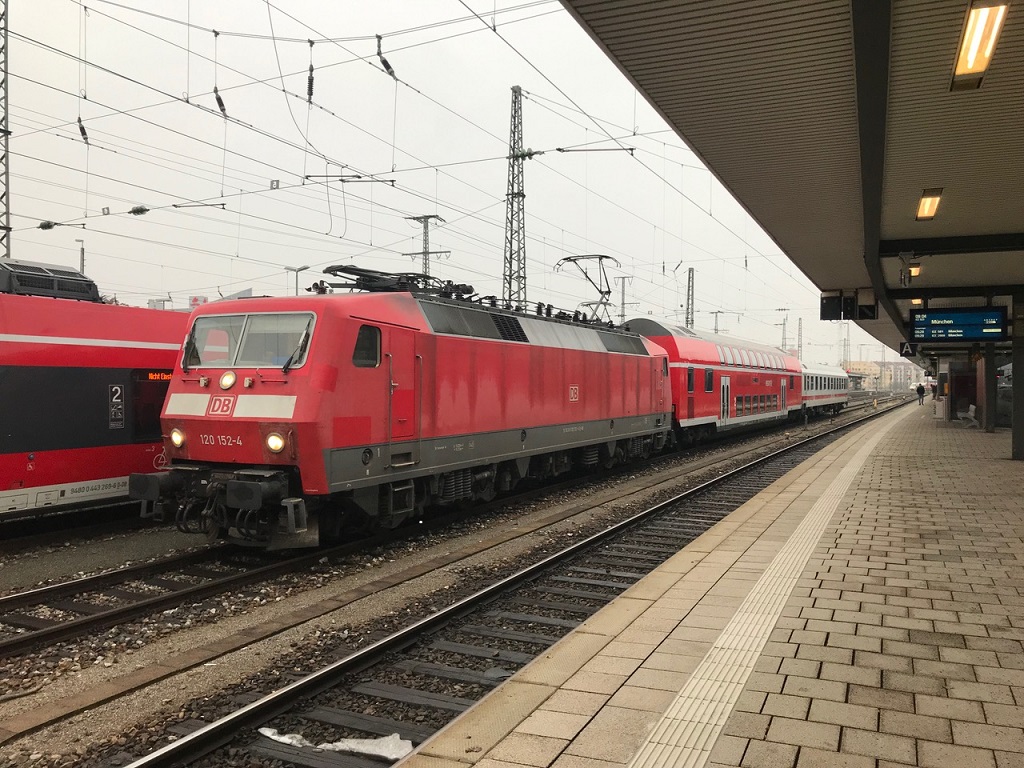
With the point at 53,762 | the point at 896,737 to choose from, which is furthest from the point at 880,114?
the point at 53,762

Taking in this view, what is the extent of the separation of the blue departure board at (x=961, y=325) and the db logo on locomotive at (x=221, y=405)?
14081 mm

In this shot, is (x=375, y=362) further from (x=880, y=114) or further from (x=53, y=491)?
(x=880, y=114)

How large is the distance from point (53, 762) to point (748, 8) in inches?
256

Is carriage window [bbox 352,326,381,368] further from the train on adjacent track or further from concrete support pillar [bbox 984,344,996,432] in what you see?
concrete support pillar [bbox 984,344,996,432]

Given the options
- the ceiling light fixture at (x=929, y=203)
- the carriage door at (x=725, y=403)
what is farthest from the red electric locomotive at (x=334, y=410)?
the carriage door at (x=725, y=403)

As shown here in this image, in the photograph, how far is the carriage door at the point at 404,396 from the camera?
29.9ft

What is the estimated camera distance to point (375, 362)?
883 centimetres

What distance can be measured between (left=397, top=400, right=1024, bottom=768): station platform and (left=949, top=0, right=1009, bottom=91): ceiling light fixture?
426 cm

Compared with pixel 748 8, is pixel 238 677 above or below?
below

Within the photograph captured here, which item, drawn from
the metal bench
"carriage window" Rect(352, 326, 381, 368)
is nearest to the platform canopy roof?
"carriage window" Rect(352, 326, 381, 368)

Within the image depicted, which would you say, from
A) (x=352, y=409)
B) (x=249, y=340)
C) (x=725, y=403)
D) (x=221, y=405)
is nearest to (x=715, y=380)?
(x=725, y=403)

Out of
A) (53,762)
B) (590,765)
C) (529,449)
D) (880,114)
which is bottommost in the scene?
(53,762)

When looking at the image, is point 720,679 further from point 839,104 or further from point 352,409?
point 839,104

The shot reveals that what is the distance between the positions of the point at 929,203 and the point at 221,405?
9.44m
